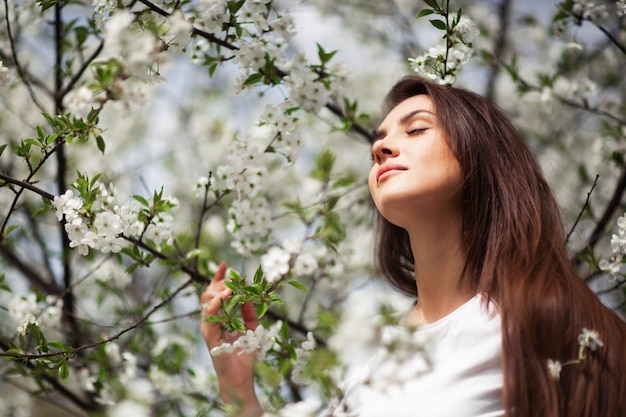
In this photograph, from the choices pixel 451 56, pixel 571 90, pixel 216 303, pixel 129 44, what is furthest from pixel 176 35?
pixel 571 90

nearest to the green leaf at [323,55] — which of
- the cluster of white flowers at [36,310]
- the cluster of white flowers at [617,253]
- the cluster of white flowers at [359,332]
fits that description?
the cluster of white flowers at [617,253]

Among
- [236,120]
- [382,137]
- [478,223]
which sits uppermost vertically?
[236,120]

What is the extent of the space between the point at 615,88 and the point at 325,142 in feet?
5.96

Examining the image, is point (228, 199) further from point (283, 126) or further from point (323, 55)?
point (323, 55)

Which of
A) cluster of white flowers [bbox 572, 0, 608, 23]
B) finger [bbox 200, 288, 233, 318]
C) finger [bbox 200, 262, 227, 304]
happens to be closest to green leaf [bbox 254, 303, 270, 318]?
finger [bbox 200, 288, 233, 318]

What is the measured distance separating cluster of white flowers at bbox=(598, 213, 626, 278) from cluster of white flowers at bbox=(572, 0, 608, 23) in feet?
2.40

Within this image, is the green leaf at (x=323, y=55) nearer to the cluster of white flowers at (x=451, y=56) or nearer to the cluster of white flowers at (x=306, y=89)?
the cluster of white flowers at (x=306, y=89)

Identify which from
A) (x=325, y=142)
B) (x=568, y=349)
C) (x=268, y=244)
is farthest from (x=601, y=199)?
(x=568, y=349)

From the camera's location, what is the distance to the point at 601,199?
3.61 meters

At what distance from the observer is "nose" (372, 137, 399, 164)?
1.69 metres

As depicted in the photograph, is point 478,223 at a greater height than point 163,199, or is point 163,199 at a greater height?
point 163,199

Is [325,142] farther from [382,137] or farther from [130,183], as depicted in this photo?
[382,137]

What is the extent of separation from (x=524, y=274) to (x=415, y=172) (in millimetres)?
346

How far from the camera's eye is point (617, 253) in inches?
73.1
